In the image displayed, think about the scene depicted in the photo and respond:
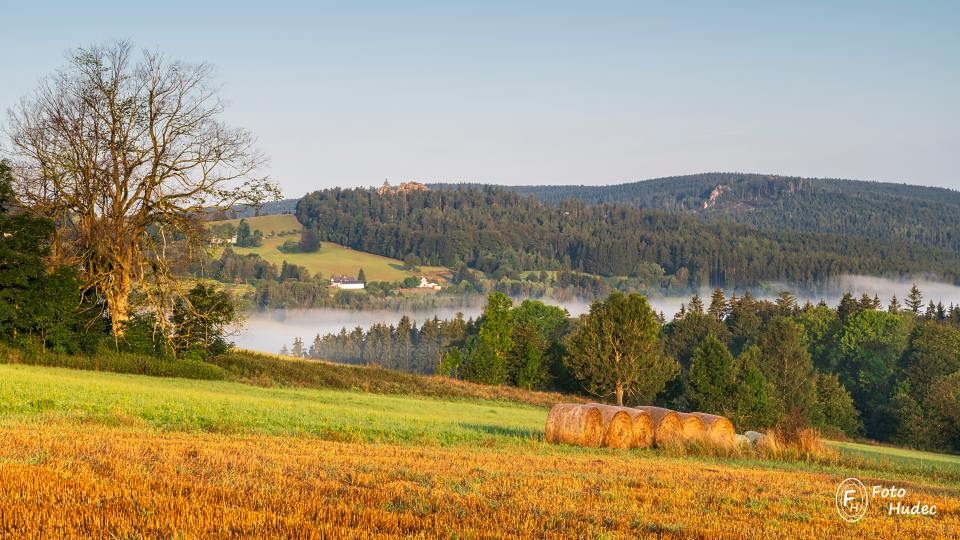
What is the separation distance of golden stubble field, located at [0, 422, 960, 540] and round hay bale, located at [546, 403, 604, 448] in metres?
6.60

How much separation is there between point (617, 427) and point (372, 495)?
14.7 meters

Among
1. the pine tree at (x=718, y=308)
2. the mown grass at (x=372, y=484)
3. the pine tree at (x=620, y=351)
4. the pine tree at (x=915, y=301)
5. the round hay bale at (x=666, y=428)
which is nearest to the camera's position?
the mown grass at (x=372, y=484)

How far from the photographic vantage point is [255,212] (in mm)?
50688

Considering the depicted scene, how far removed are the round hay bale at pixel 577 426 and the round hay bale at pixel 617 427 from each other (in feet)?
0.53

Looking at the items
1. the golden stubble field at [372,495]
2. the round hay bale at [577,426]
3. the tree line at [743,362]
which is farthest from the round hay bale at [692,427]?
the tree line at [743,362]

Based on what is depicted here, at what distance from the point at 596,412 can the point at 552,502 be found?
13390 mm

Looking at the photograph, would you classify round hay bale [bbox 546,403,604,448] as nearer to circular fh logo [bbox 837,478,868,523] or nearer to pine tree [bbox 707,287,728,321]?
circular fh logo [bbox 837,478,868,523]

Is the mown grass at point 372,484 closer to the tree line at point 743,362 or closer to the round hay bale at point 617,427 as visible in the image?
the round hay bale at point 617,427

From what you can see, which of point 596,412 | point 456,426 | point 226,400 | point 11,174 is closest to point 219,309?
point 11,174

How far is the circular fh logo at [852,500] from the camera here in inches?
484

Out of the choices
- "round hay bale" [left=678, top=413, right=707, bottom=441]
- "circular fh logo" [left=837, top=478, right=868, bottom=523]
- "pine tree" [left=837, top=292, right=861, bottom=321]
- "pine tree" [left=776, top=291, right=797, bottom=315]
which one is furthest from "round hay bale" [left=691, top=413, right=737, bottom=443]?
"pine tree" [left=776, top=291, right=797, bottom=315]

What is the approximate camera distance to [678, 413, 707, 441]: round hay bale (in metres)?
24.9

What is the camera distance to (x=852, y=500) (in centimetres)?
1364

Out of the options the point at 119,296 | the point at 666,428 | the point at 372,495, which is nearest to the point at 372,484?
the point at 372,495
